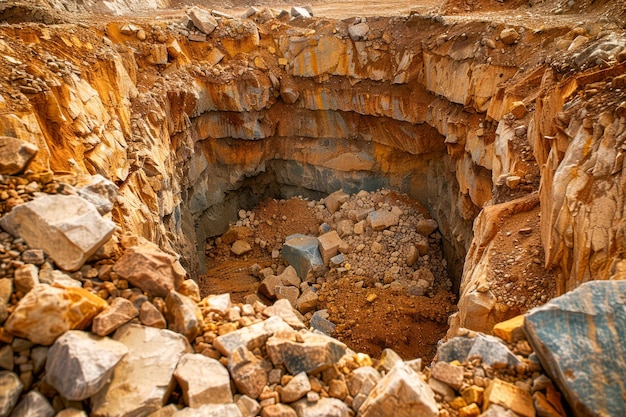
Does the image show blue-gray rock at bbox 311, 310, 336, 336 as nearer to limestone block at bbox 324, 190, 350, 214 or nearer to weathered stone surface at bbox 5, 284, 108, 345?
limestone block at bbox 324, 190, 350, 214

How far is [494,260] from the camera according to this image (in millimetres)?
5164

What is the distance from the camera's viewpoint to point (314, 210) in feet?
41.5

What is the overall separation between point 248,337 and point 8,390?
5.62ft

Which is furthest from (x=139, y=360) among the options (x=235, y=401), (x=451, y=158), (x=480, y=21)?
(x=480, y=21)

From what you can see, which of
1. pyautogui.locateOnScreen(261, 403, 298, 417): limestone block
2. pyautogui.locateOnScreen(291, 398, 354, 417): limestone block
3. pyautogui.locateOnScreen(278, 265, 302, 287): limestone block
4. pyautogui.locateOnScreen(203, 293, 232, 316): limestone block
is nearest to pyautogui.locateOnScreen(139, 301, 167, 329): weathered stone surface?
pyautogui.locateOnScreen(203, 293, 232, 316): limestone block

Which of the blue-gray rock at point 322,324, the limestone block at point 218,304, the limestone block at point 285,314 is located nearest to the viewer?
the limestone block at point 218,304

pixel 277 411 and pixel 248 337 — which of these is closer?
pixel 277 411

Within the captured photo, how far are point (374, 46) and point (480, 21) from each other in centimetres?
265

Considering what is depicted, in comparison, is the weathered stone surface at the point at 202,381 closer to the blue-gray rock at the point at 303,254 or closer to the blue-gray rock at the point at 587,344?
the blue-gray rock at the point at 587,344

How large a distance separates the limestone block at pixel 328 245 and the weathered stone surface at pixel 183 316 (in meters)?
6.80

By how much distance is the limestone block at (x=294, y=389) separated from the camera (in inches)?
127

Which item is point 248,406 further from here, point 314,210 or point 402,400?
point 314,210

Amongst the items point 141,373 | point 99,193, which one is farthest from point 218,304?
point 99,193

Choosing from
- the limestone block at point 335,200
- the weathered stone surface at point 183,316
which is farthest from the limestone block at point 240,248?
the weathered stone surface at point 183,316
